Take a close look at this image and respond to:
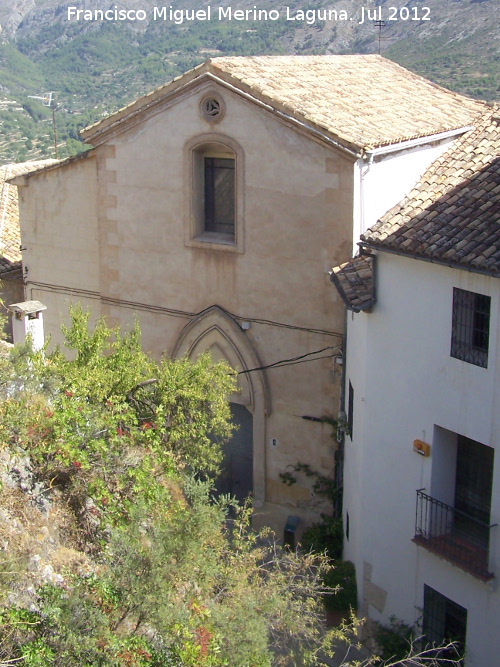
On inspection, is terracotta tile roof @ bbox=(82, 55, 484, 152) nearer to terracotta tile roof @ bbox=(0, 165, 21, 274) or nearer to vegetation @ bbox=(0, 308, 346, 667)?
terracotta tile roof @ bbox=(0, 165, 21, 274)

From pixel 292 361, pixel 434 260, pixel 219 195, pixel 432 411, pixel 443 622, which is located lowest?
pixel 443 622

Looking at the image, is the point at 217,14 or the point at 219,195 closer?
the point at 219,195

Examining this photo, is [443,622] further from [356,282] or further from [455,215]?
[455,215]

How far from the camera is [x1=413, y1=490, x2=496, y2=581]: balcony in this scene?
12422 mm

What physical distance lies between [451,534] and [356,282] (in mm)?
4299

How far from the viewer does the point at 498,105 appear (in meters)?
18.4

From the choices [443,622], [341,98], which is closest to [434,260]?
[443,622]

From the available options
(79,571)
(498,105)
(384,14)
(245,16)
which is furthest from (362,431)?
(245,16)

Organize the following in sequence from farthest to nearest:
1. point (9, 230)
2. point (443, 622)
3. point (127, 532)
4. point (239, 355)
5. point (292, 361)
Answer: point (9, 230), point (239, 355), point (292, 361), point (443, 622), point (127, 532)

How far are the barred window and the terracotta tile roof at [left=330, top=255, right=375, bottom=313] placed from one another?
1.68m

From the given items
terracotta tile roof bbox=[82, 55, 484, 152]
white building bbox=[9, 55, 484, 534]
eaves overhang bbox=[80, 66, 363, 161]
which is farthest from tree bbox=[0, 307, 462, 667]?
terracotta tile roof bbox=[82, 55, 484, 152]

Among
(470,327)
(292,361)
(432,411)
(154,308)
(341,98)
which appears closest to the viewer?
(470,327)

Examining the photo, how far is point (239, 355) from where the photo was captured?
57.1ft

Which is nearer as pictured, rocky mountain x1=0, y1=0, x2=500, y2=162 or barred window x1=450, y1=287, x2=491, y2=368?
barred window x1=450, y1=287, x2=491, y2=368
